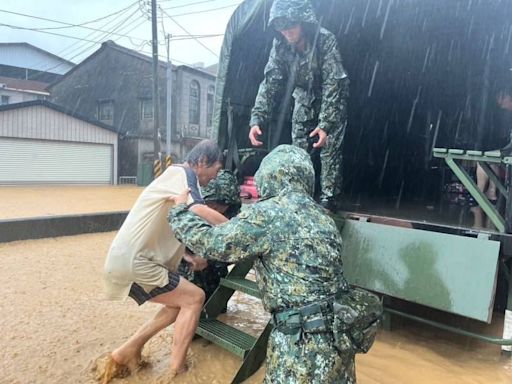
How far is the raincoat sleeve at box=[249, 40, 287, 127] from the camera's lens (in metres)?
3.79

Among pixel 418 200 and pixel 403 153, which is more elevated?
pixel 403 153

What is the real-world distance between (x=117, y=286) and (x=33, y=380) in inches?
35.1

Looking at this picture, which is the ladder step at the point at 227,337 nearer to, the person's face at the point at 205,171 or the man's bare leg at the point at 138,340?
the man's bare leg at the point at 138,340

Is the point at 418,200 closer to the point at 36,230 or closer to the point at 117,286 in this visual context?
the point at 117,286

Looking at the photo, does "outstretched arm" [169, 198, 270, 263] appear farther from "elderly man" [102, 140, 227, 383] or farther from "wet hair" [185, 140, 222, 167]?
"wet hair" [185, 140, 222, 167]

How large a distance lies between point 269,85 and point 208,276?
1.71m

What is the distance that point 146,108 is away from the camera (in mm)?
24750

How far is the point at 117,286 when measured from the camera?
8.97 ft

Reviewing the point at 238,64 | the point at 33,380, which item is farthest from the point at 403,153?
the point at 33,380

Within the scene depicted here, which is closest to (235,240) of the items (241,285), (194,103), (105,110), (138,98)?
(241,285)

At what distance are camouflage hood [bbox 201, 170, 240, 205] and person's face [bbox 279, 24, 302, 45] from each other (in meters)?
1.24

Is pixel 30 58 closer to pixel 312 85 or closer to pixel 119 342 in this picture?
pixel 312 85

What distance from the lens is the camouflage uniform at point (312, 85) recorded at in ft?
11.4

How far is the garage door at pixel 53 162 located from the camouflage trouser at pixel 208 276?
56.1 feet
